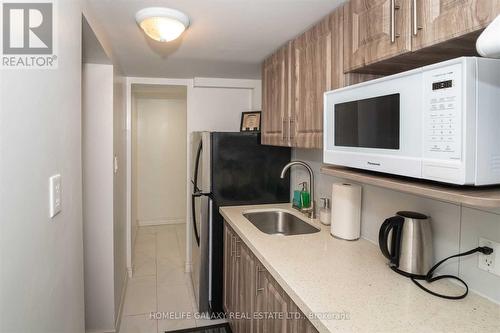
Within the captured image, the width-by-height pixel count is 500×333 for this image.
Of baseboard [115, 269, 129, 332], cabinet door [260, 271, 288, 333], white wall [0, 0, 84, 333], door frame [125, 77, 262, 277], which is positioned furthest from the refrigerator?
white wall [0, 0, 84, 333]

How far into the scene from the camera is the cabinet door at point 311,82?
1623 millimetres

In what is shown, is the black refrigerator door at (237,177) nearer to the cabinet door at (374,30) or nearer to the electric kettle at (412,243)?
the cabinet door at (374,30)

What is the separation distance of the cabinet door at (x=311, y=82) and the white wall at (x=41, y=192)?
1130 millimetres

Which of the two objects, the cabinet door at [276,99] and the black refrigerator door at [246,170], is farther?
the black refrigerator door at [246,170]

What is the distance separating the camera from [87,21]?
56.3 inches

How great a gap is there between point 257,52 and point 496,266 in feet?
6.13

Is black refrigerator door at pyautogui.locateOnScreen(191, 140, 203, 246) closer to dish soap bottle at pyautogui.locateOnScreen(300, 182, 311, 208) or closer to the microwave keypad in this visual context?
dish soap bottle at pyautogui.locateOnScreen(300, 182, 311, 208)

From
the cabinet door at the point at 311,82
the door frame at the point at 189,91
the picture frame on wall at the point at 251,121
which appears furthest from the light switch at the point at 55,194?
the door frame at the point at 189,91

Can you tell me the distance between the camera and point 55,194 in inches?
39.3

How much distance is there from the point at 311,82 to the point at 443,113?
986 millimetres

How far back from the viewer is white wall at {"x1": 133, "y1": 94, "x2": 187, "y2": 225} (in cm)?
498

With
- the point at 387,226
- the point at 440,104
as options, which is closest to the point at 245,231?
the point at 387,226

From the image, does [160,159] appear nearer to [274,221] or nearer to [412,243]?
[274,221]

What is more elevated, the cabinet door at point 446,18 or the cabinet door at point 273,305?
the cabinet door at point 446,18
